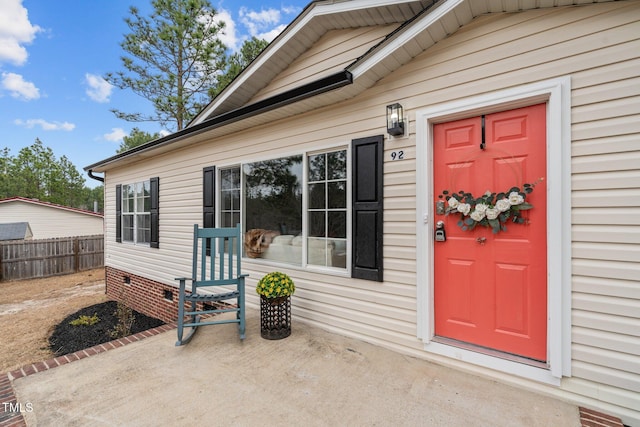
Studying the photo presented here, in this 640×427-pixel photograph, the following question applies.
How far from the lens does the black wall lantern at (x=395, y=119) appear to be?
8.20 ft

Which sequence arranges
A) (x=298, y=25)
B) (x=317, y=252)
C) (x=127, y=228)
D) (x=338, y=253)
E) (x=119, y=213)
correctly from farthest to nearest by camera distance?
(x=119, y=213), (x=127, y=228), (x=298, y=25), (x=317, y=252), (x=338, y=253)

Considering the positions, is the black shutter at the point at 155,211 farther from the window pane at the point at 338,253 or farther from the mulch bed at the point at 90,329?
the window pane at the point at 338,253

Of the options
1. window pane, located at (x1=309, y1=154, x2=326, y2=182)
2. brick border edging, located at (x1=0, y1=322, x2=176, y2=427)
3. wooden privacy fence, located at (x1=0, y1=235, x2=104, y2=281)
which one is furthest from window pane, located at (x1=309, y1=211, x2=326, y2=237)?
wooden privacy fence, located at (x1=0, y1=235, x2=104, y2=281)

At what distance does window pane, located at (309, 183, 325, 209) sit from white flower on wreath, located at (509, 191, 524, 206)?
1.77 m

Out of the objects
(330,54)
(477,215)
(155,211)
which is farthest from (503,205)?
(155,211)

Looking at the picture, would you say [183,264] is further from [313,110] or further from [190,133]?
[313,110]

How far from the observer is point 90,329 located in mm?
5301

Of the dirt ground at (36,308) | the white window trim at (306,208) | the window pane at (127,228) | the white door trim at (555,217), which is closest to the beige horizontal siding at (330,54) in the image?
the white window trim at (306,208)

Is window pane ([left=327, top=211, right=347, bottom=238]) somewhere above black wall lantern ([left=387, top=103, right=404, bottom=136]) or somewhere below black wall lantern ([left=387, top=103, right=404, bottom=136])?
below

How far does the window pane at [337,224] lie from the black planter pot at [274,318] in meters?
0.85

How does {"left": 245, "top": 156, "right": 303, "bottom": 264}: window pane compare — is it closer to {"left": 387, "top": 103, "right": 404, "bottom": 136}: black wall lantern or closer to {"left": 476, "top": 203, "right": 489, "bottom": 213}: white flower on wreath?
{"left": 387, "top": 103, "right": 404, "bottom": 136}: black wall lantern

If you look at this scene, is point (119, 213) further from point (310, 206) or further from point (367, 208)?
point (367, 208)

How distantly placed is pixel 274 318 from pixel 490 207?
2.24 metres

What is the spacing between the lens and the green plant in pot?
2799 millimetres
